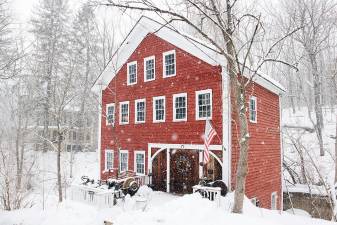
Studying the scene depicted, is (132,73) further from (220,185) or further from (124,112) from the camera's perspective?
(220,185)

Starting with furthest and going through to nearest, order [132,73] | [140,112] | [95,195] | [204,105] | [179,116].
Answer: [132,73] < [140,112] < [179,116] < [204,105] < [95,195]

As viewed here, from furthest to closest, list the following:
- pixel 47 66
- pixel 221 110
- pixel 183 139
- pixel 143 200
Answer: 1. pixel 47 66
2. pixel 183 139
3. pixel 221 110
4. pixel 143 200

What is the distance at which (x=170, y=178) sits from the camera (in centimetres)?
1761

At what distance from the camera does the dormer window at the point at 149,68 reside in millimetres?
18953

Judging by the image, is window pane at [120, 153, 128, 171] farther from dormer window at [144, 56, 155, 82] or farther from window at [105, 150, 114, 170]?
dormer window at [144, 56, 155, 82]

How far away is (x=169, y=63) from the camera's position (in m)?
18.0

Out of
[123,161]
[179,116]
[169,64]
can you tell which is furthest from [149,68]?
[123,161]

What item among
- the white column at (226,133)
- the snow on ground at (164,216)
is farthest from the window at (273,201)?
the snow on ground at (164,216)

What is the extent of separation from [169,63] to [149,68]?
5.45ft

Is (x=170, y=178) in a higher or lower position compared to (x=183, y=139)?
lower

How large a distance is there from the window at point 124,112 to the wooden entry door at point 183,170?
4.27 meters

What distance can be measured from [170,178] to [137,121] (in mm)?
A: 4021

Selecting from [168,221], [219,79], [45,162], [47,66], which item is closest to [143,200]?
[168,221]

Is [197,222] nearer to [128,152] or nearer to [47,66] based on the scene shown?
[128,152]
